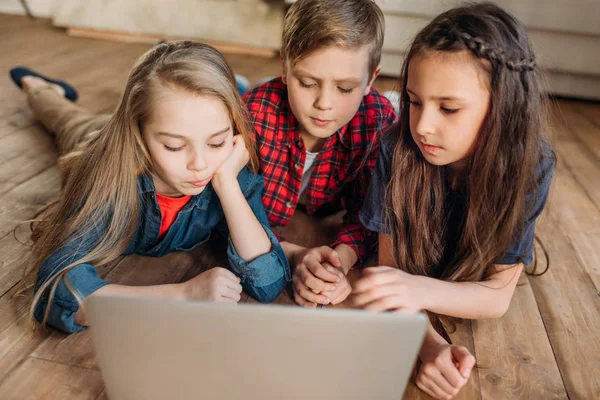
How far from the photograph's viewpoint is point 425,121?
0.92 m

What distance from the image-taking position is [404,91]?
1.04 metres

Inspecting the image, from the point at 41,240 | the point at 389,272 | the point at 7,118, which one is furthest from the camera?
the point at 7,118

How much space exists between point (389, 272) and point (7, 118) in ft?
5.22

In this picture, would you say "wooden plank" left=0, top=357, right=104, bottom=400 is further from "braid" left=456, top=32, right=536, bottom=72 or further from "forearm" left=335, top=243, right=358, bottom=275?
"braid" left=456, top=32, right=536, bottom=72

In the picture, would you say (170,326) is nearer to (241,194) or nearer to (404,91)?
(241,194)

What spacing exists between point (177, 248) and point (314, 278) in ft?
1.19

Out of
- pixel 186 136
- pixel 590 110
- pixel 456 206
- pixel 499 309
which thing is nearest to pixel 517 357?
pixel 499 309

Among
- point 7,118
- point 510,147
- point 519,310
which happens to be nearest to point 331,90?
point 510,147

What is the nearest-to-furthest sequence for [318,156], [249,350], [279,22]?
1. [249,350]
2. [318,156]
3. [279,22]

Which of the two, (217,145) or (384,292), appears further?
(217,145)

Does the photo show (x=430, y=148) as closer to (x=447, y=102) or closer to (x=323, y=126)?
(x=447, y=102)

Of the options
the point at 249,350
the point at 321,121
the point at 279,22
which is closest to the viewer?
the point at 249,350

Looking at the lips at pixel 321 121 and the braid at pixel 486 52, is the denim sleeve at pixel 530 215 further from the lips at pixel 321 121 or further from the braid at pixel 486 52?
the lips at pixel 321 121

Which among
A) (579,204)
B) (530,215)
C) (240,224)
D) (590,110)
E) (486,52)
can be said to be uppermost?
(486,52)
